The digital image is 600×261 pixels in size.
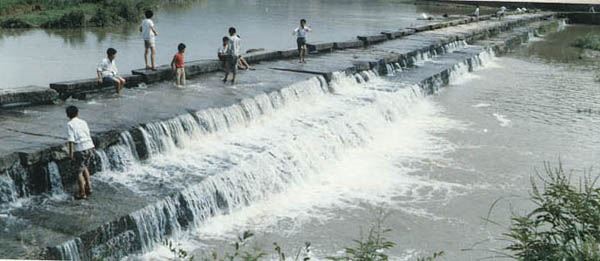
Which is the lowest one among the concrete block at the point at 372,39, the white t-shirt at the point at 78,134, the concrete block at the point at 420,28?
the white t-shirt at the point at 78,134

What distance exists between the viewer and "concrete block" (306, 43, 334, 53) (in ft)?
69.8

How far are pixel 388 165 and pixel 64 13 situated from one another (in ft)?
88.5

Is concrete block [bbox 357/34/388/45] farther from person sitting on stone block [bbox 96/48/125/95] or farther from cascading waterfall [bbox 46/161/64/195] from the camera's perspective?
cascading waterfall [bbox 46/161/64/195]

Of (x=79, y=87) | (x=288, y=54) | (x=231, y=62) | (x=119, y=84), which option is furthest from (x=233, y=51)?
(x=288, y=54)

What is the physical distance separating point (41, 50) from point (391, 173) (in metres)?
17.2

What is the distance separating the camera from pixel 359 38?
80.2 ft

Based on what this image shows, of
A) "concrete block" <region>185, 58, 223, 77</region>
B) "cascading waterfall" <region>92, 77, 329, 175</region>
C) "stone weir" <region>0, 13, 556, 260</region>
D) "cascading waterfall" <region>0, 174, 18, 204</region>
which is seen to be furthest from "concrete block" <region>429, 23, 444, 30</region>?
"cascading waterfall" <region>0, 174, 18, 204</region>

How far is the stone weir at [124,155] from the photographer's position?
22.8 feet

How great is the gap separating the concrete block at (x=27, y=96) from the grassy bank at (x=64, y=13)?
21118mm

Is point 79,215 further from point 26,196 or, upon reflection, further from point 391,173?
point 391,173

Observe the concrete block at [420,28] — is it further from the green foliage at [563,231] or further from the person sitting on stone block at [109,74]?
the green foliage at [563,231]

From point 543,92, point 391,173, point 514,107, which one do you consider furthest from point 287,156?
point 543,92

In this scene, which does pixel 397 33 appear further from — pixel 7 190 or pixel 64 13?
pixel 7 190

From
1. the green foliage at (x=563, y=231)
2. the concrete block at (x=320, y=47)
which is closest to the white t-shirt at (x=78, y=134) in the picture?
the green foliage at (x=563, y=231)
